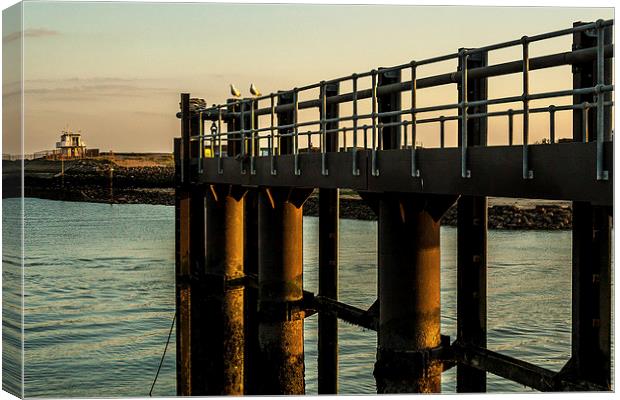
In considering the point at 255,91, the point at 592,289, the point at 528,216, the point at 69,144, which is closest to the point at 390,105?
the point at 592,289

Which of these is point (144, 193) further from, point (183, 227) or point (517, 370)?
point (517, 370)

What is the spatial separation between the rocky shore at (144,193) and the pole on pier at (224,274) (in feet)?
21.4

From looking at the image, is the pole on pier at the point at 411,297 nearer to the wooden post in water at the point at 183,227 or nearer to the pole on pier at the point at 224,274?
the pole on pier at the point at 224,274

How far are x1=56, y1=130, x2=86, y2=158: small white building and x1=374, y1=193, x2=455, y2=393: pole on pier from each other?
35.1ft

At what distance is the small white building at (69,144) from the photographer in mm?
20378

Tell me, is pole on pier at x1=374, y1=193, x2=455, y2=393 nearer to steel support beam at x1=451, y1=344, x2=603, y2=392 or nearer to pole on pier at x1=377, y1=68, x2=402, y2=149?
steel support beam at x1=451, y1=344, x2=603, y2=392

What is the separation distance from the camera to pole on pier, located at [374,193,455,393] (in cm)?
1027

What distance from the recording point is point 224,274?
17922mm

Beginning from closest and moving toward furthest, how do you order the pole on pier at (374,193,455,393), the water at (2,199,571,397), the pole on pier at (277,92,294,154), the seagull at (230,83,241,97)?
the pole on pier at (374,193,455,393) → the water at (2,199,571,397) → the pole on pier at (277,92,294,154) → the seagull at (230,83,241,97)

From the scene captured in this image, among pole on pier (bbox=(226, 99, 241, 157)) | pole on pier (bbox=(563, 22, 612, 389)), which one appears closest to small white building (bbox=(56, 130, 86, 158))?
pole on pier (bbox=(226, 99, 241, 157))

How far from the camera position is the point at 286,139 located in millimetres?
17141

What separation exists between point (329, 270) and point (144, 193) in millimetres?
43951

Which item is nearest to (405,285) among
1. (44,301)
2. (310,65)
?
(310,65)

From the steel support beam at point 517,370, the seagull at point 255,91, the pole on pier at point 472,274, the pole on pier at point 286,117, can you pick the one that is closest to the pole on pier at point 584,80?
the pole on pier at point 472,274
